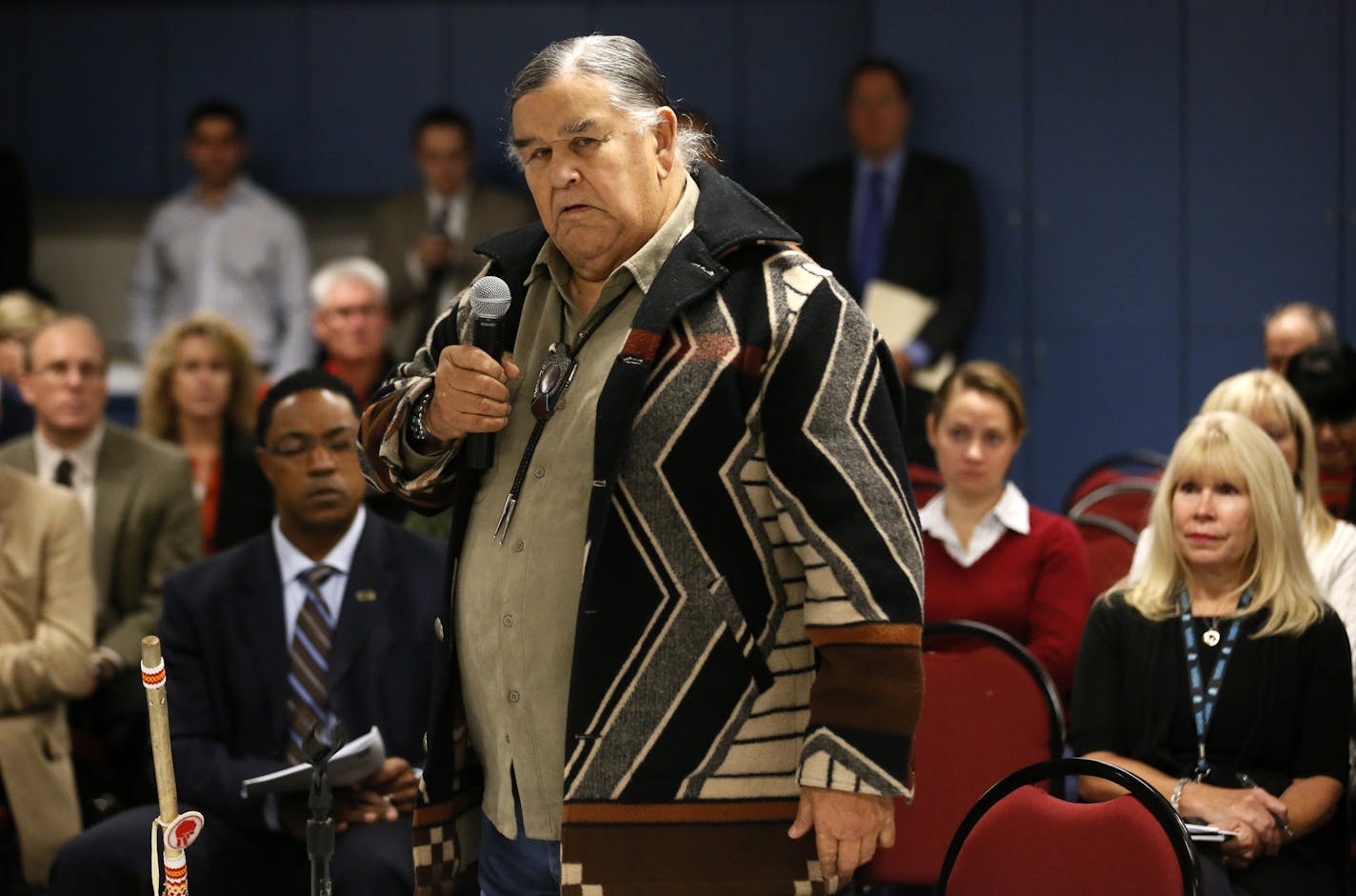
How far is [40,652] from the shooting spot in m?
3.45

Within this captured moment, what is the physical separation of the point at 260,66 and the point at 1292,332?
449 centimetres

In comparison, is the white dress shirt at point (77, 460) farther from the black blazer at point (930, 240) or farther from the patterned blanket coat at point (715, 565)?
the black blazer at point (930, 240)

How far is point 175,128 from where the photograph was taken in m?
7.40

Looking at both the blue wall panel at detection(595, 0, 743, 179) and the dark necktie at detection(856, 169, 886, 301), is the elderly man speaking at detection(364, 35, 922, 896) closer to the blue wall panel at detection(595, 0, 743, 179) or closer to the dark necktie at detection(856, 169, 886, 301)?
the dark necktie at detection(856, 169, 886, 301)

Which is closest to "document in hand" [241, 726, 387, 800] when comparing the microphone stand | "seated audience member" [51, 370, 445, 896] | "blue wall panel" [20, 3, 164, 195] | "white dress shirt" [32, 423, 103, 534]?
Result: "seated audience member" [51, 370, 445, 896]

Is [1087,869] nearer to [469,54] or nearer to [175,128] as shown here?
[469,54]

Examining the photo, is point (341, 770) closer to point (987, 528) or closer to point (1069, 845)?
point (1069, 845)

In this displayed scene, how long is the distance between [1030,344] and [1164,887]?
448 centimetres

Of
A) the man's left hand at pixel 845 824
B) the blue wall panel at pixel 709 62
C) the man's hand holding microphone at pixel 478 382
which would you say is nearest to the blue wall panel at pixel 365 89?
the blue wall panel at pixel 709 62

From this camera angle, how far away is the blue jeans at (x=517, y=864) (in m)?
1.97

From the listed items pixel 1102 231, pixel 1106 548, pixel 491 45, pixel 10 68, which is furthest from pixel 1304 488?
pixel 10 68

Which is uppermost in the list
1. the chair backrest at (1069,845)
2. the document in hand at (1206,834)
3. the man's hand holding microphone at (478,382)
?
the man's hand holding microphone at (478,382)

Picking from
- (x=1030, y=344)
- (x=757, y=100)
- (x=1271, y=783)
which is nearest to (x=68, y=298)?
(x=757, y=100)

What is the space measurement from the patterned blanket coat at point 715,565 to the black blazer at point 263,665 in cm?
119
